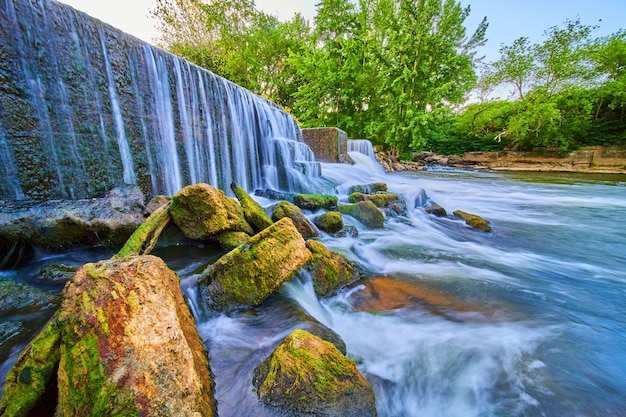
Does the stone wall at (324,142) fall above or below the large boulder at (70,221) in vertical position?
above

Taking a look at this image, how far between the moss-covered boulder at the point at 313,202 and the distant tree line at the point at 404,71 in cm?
1404

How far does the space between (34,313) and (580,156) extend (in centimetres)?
2949

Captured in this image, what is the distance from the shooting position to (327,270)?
264 cm

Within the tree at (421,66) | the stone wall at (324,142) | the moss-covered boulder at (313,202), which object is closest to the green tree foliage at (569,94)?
the tree at (421,66)

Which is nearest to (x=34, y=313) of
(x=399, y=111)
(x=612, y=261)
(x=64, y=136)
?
(x=64, y=136)

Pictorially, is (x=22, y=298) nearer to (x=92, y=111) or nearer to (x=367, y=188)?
(x=92, y=111)

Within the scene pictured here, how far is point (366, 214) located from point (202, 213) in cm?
303

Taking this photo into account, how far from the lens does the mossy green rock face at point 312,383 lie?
4.03 ft

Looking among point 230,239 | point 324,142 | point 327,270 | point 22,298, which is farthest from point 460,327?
point 324,142

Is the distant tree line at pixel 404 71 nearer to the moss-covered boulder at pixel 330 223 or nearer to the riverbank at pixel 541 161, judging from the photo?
the riverbank at pixel 541 161

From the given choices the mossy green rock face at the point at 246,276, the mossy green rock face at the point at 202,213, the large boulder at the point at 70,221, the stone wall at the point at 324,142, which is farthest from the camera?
the stone wall at the point at 324,142

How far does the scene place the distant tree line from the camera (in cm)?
1712

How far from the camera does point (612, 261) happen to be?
3.82 metres

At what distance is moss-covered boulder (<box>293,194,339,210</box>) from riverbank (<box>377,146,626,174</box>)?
486 inches
